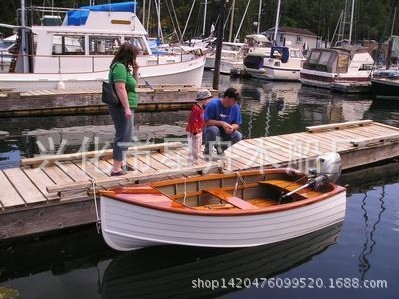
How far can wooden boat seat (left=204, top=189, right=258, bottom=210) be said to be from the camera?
6.49 meters

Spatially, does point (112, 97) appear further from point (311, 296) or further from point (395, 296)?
point (395, 296)

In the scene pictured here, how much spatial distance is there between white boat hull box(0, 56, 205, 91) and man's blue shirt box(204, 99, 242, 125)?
9.79 meters

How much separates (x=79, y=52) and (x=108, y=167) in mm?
10866

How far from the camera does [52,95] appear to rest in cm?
1513

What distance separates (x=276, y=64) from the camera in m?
33.9

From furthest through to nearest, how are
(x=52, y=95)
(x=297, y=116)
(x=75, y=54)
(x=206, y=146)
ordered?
(x=297, y=116) → (x=75, y=54) → (x=52, y=95) → (x=206, y=146)

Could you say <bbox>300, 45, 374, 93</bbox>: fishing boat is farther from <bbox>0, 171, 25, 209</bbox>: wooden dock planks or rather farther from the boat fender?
<bbox>0, 171, 25, 209</bbox>: wooden dock planks

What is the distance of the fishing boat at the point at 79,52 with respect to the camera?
16578 mm

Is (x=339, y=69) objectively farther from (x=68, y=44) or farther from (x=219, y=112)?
(x=219, y=112)

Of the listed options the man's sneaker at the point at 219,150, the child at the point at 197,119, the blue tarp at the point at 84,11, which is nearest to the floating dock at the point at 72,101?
the blue tarp at the point at 84,11

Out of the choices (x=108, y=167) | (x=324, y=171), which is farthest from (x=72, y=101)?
(x=324, y=171)

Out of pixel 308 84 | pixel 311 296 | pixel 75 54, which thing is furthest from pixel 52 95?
pixel 308 84

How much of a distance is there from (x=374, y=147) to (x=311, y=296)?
6044 millimetres

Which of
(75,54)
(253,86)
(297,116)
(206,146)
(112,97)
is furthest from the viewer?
(253,86)
